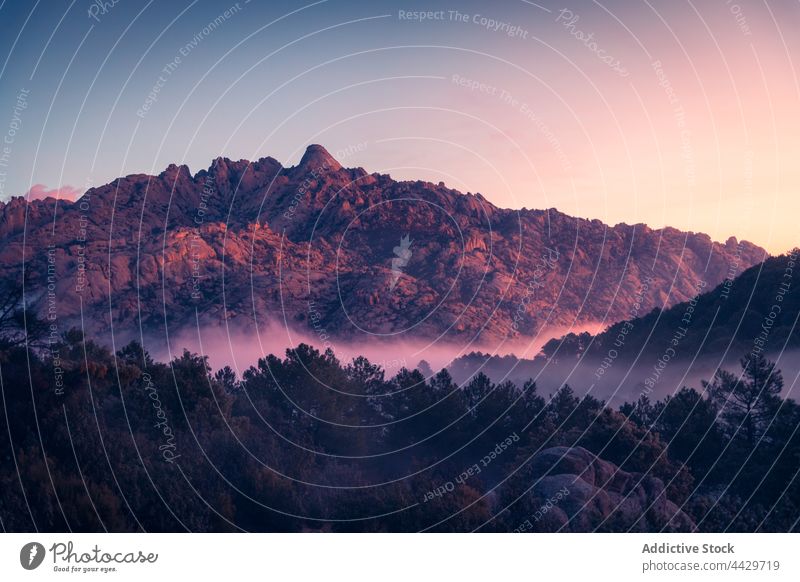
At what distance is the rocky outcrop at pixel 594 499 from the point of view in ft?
99.3

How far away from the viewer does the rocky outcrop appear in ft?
99.3

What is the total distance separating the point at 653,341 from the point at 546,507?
47.4 m

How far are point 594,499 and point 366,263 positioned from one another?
450 ft

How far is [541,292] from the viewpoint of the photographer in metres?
159

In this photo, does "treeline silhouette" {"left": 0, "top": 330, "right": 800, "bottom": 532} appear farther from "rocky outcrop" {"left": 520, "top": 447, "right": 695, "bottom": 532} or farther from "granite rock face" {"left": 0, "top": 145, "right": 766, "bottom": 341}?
"granite rock face" {"left": 0, "top": 145, "right": 766, "bottom": 341}

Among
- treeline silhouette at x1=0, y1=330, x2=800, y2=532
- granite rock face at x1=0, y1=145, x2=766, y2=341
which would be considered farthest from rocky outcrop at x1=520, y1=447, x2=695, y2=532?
granite rock face at x1=0, y1=145, x2=766, y2=341

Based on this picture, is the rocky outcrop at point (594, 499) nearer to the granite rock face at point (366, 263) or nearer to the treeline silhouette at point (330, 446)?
the treeline silhouette at point (330, 446)

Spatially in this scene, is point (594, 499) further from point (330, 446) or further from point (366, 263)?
point (366, 263)

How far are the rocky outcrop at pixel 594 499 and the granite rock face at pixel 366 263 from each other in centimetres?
10634

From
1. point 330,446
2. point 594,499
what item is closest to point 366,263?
point 330,446

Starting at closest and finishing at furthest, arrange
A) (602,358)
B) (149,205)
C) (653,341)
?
(653,341), (602,358), (149,205)

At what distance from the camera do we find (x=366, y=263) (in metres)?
167

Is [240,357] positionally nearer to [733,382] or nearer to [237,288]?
[237,288]
